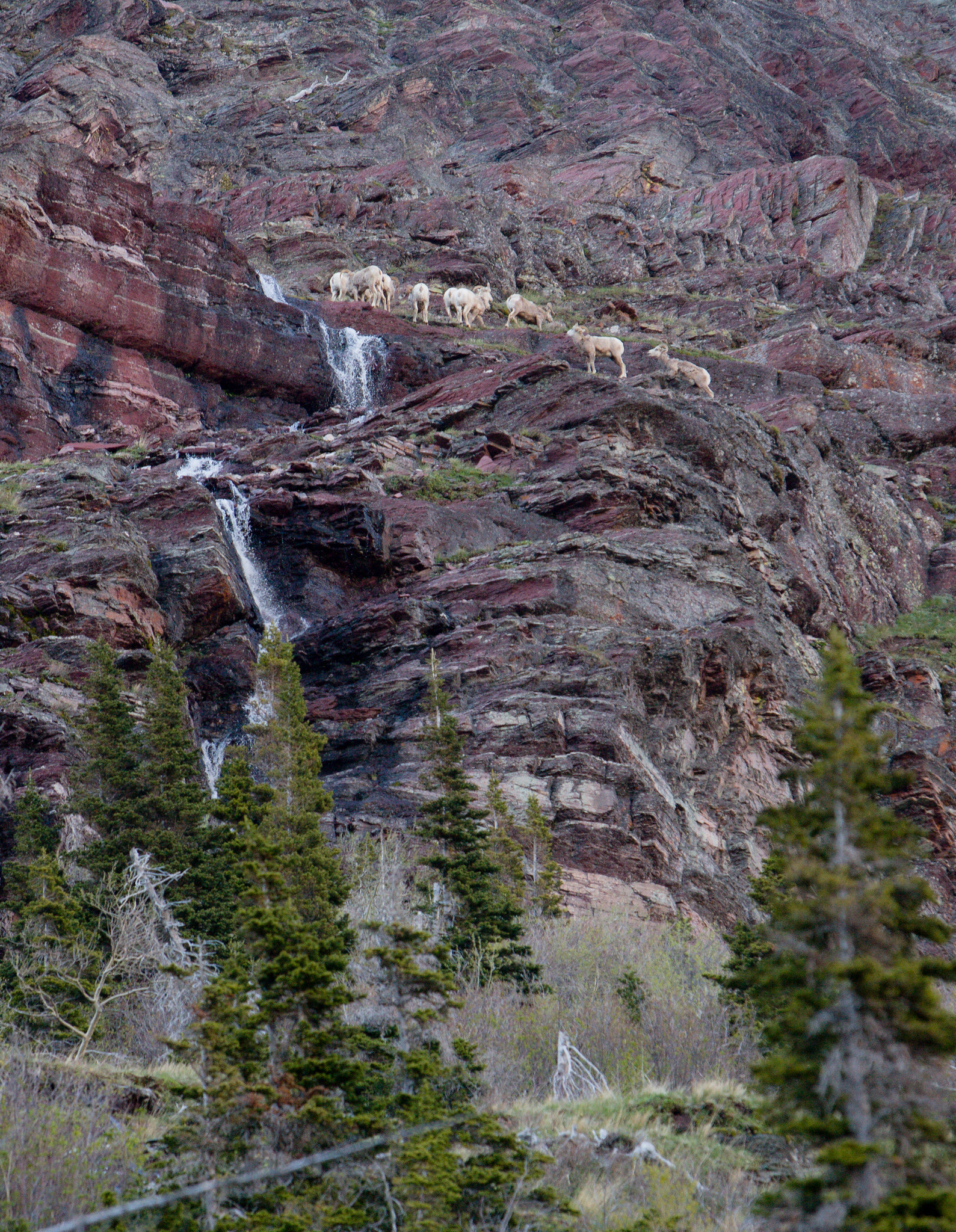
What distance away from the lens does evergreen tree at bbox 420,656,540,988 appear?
13.5m

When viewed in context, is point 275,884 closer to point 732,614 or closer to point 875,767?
point 875,767

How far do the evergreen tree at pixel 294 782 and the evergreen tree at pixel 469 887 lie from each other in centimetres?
157

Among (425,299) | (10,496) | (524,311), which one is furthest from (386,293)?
(10,496)

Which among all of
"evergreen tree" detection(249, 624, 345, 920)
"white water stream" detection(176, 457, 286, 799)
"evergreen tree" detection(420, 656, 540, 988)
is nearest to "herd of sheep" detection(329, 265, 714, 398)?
"white water stream" detection(176, 457, 286, 799)

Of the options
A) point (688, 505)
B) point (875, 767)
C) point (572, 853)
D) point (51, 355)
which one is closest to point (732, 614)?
point (688, 505)

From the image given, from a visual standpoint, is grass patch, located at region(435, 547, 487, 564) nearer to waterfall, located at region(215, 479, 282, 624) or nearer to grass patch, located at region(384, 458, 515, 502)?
grass patch, located at region(384, 458, 515, 502)

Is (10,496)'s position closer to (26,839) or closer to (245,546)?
(245,546)

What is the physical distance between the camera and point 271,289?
48.4 meters

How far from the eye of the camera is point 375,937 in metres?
14.7

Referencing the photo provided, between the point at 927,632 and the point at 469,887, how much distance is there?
1112 inches

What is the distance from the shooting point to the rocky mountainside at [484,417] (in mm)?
22016

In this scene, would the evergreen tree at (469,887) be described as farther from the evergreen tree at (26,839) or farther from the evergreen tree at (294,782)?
the evergreen tree at (26,839)

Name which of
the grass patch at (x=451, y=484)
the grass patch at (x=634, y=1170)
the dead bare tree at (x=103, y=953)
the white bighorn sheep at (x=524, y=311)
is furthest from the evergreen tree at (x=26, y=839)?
the white bighorn sheep at (x=524, y=311)

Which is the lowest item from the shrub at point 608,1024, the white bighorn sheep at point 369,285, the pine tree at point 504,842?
the shrub at point 608,1024
